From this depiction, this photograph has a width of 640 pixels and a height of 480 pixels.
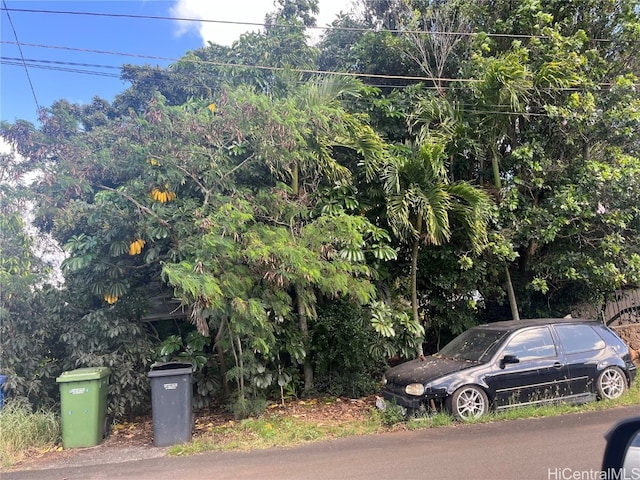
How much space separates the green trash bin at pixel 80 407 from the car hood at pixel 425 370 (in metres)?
4.34

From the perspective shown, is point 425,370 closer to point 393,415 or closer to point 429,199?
point 393,415

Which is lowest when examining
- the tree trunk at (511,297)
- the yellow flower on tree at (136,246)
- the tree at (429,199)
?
the tree trunk at (511,297)

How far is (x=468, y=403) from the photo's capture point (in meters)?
6.52

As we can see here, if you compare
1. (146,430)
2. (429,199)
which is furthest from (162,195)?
(429,199)

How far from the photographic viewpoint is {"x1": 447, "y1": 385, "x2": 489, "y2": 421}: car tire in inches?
254

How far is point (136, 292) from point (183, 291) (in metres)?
2.34

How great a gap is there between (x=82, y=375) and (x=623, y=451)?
261 inches

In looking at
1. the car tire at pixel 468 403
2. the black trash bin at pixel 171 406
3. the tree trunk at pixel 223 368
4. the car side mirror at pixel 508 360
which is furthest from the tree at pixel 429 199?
the black trash bin at pixel 171 406

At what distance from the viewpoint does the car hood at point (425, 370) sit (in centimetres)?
669

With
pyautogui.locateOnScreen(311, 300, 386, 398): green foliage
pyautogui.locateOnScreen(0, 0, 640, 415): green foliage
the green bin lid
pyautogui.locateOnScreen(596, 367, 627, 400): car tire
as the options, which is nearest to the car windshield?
pyautogui.locateOnScreen(0, 0, 640, 415): green foliage

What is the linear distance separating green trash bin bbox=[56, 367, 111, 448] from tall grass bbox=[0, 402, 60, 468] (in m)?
0.30

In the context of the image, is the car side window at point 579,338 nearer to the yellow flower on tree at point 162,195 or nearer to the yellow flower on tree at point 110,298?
the yellow flower on tree at point 162,195

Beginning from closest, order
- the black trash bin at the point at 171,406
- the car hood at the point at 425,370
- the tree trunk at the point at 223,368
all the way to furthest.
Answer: the black trash bin at the point at 171,406
the car hood at the point at 425,370
the tree trunk at the point at 223,368

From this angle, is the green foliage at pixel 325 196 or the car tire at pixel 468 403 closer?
the car tire at pixel 468 403
